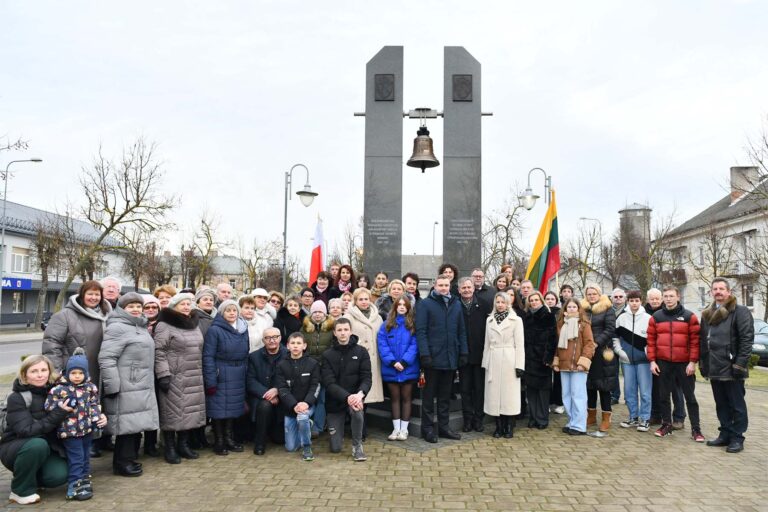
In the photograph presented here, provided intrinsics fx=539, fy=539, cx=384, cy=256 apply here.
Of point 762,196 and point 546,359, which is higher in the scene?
point 762,196

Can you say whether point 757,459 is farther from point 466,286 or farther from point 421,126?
point 421,126

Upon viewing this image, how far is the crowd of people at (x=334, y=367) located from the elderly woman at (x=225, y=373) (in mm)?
16

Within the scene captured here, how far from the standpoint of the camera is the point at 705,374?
259 inches

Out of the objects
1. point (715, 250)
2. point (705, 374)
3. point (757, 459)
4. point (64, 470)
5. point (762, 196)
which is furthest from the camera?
point (715, 250)

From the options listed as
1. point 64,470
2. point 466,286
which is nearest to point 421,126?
point 466,286

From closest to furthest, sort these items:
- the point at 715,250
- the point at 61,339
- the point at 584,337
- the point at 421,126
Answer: the point at 61,339 → the point at 584,337 → the point at 421,126 → the point at 715,250

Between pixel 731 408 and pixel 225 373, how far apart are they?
6066 millimetres

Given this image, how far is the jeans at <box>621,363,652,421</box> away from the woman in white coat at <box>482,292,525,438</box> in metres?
1.80

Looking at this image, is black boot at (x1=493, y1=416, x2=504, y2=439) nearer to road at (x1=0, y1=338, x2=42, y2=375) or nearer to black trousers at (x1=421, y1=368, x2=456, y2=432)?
black trousers at (x1=421, y1=368, x2=456, y2=432)

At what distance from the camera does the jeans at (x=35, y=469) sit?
15.0ft

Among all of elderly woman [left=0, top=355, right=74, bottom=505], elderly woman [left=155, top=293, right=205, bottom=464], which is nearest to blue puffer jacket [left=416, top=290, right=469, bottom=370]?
elderly woman [left=155, top=293, right=205, bottom=464]

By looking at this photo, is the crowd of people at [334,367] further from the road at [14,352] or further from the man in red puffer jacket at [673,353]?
the road at [14,352]

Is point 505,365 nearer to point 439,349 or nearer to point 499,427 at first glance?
point 499,427

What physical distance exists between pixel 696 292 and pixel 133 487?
48.7 meters
